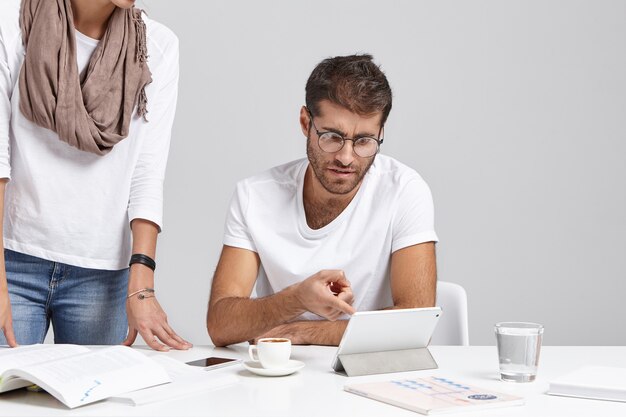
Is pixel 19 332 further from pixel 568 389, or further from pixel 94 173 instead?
pixel 568 389

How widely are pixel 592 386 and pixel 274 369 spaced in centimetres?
56

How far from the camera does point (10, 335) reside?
179 centimetres

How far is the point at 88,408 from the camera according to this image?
1.26 meters

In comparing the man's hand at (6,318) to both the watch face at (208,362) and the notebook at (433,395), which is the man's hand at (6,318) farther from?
the notebook at (433,395)

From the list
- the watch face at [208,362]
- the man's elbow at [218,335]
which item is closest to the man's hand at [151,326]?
the man's elbow at [218,335]

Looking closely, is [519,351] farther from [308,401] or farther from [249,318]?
[249,318]

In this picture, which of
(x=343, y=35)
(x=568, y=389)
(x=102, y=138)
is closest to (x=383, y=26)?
(x=343, y=35)

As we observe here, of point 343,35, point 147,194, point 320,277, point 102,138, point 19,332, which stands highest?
point 343,35

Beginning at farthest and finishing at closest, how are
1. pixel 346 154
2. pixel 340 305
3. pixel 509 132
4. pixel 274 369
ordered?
pixel 509 132, pixel 346 154, pixel 340 305, pixel 274 369

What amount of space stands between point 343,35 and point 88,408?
8.52 ft

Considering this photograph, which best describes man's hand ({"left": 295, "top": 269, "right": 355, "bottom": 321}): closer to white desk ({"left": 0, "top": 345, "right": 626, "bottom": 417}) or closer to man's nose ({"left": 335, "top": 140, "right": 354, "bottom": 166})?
white desk ({"left": 0, "top": 345, "right": 626, "bottom": 417})

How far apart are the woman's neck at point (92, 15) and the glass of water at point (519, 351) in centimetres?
123

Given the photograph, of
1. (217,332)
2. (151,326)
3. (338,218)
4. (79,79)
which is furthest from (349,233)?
(79,79)

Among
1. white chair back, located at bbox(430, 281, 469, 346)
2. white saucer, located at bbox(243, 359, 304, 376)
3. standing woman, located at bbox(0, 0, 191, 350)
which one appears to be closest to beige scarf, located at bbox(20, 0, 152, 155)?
standing woman, located at bbox(0, 0, 191, 350)
